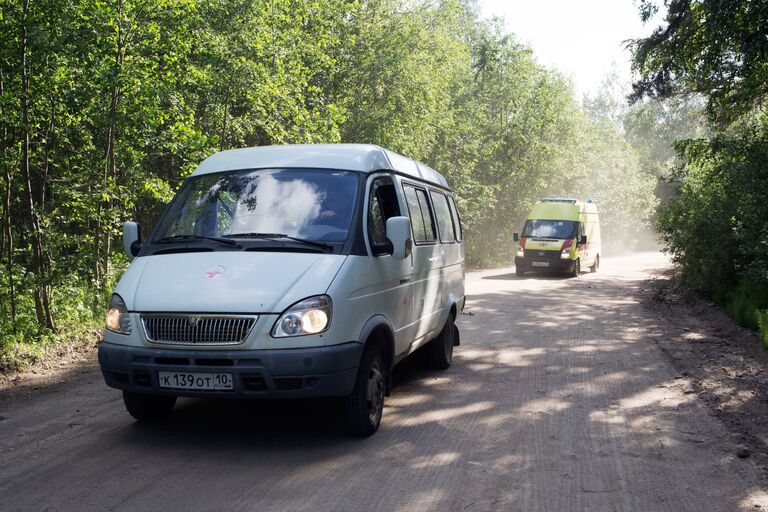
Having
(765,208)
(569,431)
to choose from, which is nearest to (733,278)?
(765,208)

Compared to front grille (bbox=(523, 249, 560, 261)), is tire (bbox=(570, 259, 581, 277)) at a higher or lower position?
lower

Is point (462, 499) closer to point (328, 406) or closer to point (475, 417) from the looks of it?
point (475, 417)

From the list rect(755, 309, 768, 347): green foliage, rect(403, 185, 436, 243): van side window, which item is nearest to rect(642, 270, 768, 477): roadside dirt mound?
rect(755, 309, 768, 347): green foliage

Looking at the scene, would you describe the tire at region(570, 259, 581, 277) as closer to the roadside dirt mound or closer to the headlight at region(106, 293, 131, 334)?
the roadside dirt mound

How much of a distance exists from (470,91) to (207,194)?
1242 inches

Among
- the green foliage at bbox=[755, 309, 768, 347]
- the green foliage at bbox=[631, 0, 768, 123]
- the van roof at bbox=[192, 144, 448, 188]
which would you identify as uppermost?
the green foliage at bbox=[631, 0, 768, 123]

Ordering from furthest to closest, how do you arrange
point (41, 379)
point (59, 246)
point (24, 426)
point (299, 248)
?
point (59, 246) < point (41, 379) < point (24, 426) < point (299, 248)

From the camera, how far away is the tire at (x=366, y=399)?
5395 mm

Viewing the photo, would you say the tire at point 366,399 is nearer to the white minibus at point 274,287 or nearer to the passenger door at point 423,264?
the white minibus at point 274,287

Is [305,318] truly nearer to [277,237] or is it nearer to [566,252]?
[277,237]

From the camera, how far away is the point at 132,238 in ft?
20.5

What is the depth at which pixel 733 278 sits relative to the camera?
46.1ft

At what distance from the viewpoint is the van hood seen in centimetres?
501

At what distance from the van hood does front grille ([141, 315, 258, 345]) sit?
6 centimetres
